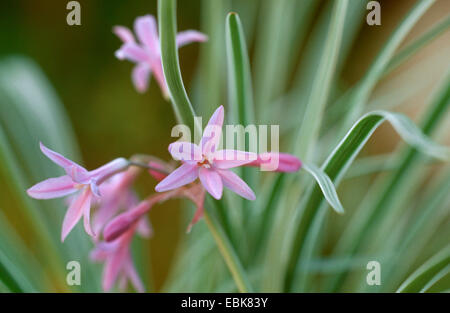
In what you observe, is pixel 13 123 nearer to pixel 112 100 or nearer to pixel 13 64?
pixel 13 64

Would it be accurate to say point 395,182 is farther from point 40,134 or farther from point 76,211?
point 40,134

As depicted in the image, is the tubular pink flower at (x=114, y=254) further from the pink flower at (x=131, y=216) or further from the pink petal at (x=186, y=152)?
the pink petal at (x=186, y=152)

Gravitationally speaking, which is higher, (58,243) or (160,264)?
(58,243)

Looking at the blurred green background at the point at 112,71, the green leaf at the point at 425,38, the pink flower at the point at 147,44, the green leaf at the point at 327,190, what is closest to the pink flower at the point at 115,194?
the pink flower at the point at 147,44

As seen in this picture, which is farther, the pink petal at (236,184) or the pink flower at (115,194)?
the pink flower at (115,194)

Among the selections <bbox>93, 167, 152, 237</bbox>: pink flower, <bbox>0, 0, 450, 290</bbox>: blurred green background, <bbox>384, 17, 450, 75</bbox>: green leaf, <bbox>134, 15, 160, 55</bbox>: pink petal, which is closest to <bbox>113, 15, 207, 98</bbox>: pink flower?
<bbox>134, 15, 160, 55</bbox>: pink petal
